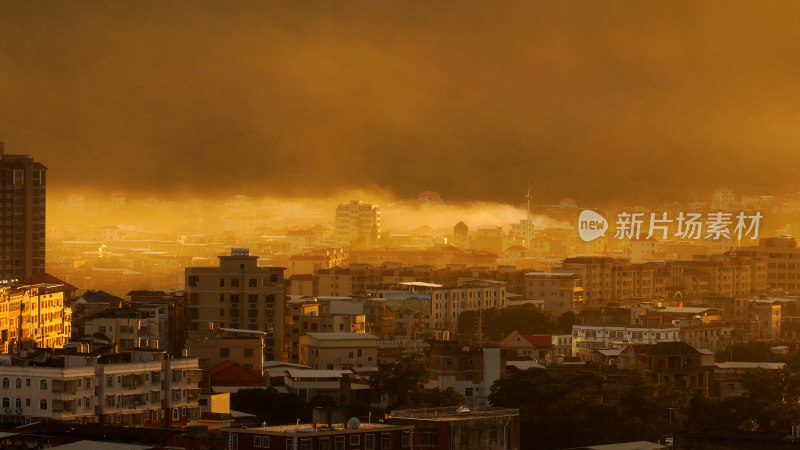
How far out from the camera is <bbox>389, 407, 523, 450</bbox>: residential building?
1391 centimetres

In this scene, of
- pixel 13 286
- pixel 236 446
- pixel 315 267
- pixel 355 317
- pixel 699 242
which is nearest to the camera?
pixel 236 446

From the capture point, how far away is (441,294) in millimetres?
33469

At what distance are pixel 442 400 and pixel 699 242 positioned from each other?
33985 mm

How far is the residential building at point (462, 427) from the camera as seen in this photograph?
45.6 feet

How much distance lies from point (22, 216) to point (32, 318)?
1011 centimetres

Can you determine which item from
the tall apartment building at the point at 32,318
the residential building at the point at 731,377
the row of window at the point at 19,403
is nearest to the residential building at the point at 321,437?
the row of window at the point at 19,403

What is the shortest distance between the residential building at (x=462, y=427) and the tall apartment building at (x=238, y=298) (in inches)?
336

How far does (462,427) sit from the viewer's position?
14.2m

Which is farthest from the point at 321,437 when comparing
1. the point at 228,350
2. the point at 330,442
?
the point at 228,350

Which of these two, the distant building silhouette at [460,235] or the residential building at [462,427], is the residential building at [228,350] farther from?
the distant building silhouette at [460,235]

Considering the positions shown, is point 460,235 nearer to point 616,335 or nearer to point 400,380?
point 616,335

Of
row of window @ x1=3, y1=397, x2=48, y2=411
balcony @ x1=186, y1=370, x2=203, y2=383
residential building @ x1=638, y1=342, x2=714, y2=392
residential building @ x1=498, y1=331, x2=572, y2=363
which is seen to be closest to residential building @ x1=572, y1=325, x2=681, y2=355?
residential building @ x1=498, y1=331, x2=572, y2=363

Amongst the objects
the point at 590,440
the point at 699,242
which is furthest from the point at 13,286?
the point at 699,242

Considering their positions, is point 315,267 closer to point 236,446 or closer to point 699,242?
point 699,242
